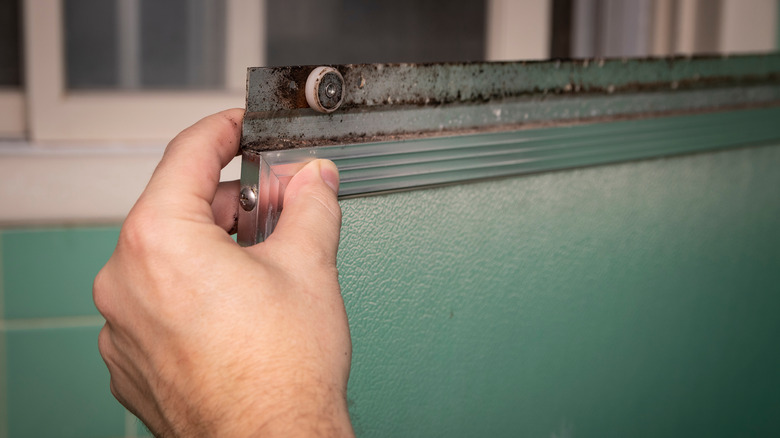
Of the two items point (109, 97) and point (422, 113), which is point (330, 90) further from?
point (109, 97)

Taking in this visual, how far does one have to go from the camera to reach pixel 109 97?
1074 mm

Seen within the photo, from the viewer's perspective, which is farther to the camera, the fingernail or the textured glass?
the textured glass

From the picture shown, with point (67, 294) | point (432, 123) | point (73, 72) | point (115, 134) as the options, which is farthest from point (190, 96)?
point (432, 123)

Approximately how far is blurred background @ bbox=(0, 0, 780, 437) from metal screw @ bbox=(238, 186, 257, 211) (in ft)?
2.07

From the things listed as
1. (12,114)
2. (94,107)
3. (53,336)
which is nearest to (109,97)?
(94,107)

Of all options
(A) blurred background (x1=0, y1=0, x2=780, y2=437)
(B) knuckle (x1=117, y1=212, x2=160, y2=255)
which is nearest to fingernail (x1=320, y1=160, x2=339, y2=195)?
(B) knuckle (x1=117, y1=212, x2=160, y2=255)

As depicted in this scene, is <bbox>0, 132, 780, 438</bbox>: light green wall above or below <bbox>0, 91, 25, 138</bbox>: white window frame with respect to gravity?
below

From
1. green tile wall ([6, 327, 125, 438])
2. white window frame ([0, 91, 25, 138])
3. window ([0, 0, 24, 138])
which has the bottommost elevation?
green tile wall ([6, 327, 125, 438])

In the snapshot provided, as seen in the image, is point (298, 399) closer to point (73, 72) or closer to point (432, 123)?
point (432, 123)

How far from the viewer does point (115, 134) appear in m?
1.06

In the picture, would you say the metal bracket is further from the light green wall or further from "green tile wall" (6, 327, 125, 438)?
"green tile wall" (6, 327, 125, 438)

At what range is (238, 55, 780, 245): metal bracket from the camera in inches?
14.9

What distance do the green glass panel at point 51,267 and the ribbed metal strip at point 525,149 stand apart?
716 millimetres

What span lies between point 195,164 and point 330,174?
80 millimetres
